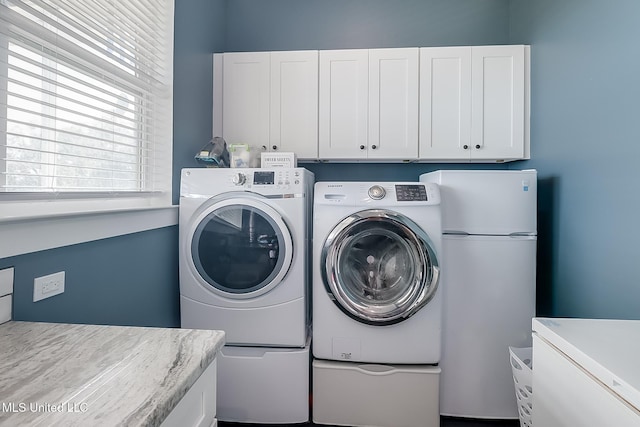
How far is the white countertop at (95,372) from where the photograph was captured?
0.52 m

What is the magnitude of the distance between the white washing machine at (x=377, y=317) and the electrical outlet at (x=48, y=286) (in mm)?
1023

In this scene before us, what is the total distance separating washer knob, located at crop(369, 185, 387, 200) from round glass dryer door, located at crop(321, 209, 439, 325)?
75 millimetres

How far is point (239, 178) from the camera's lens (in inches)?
64.0

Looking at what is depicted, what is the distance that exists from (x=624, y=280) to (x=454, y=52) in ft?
5.27

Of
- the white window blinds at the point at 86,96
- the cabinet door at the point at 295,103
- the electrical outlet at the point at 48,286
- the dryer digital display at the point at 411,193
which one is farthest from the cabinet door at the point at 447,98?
the electrical outlet at the point at 48,286

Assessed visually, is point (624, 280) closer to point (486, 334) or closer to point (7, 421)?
point (486, 334)

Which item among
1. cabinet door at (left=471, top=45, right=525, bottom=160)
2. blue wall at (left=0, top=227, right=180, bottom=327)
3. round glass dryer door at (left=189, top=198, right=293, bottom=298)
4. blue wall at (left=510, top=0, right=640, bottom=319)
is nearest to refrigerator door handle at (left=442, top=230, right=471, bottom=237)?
blue wall at (left=510, top=0, right=640, bottom=319)

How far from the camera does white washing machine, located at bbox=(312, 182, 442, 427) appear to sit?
5.21ft

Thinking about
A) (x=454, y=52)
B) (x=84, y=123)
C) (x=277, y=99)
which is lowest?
(x=84, y=123)

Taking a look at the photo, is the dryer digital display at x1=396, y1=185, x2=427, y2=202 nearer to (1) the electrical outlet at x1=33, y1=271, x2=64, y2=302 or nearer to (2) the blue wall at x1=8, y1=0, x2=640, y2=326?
(2) the blue wall at x1=8, y1=0, x2=640, y2=326

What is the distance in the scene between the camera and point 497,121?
6.88 ft

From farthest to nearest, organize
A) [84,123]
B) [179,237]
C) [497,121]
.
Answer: [497,121]
[179,237]
[84,123]

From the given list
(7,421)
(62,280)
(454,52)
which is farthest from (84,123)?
(454,52)

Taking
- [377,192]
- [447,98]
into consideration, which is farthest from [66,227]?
[447,98]
